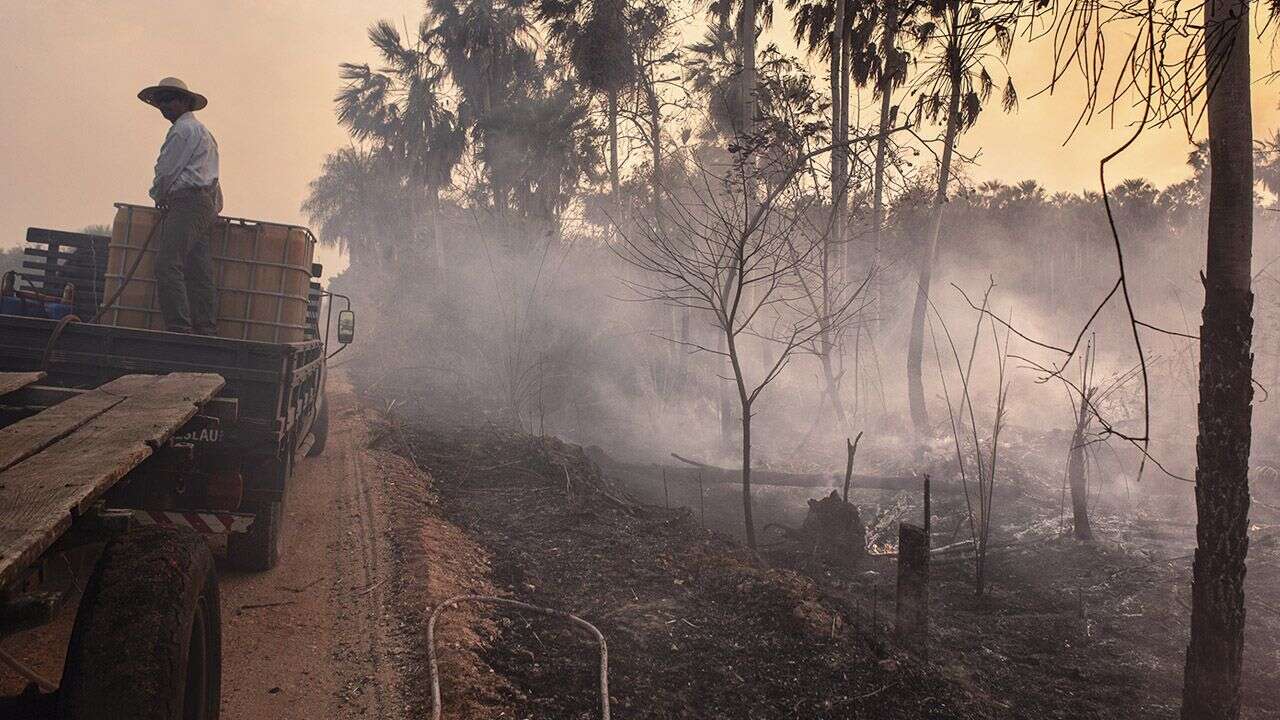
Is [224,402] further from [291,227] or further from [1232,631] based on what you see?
[1232,631]

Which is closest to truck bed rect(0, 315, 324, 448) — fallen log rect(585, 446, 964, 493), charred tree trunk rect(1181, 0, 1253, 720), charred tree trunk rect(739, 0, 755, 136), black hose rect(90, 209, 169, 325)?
black hose rect(90, 209, 169, 325)

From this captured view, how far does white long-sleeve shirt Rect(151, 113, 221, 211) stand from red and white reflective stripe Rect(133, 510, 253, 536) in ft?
9.15

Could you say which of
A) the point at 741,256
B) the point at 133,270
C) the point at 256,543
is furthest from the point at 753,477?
the point at 133,270

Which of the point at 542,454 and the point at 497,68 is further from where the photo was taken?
the point at 497,68

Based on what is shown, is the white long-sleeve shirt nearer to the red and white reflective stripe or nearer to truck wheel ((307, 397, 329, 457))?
the red and white reflective stripe

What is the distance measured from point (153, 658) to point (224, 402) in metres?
1.70

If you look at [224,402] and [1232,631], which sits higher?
[224,402]

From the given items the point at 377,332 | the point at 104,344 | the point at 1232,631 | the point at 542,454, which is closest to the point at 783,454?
the point at 542,454

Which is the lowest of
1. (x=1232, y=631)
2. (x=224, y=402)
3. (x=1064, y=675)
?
(x=1064, y=675)

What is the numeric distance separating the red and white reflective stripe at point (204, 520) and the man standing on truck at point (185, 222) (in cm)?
176

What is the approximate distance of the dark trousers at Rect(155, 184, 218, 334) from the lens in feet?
20.3

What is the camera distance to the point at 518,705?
14.9 ft

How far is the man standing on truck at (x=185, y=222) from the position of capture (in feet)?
20.4

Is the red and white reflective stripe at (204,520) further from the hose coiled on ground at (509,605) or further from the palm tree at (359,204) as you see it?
the palm tree at (359,204)
